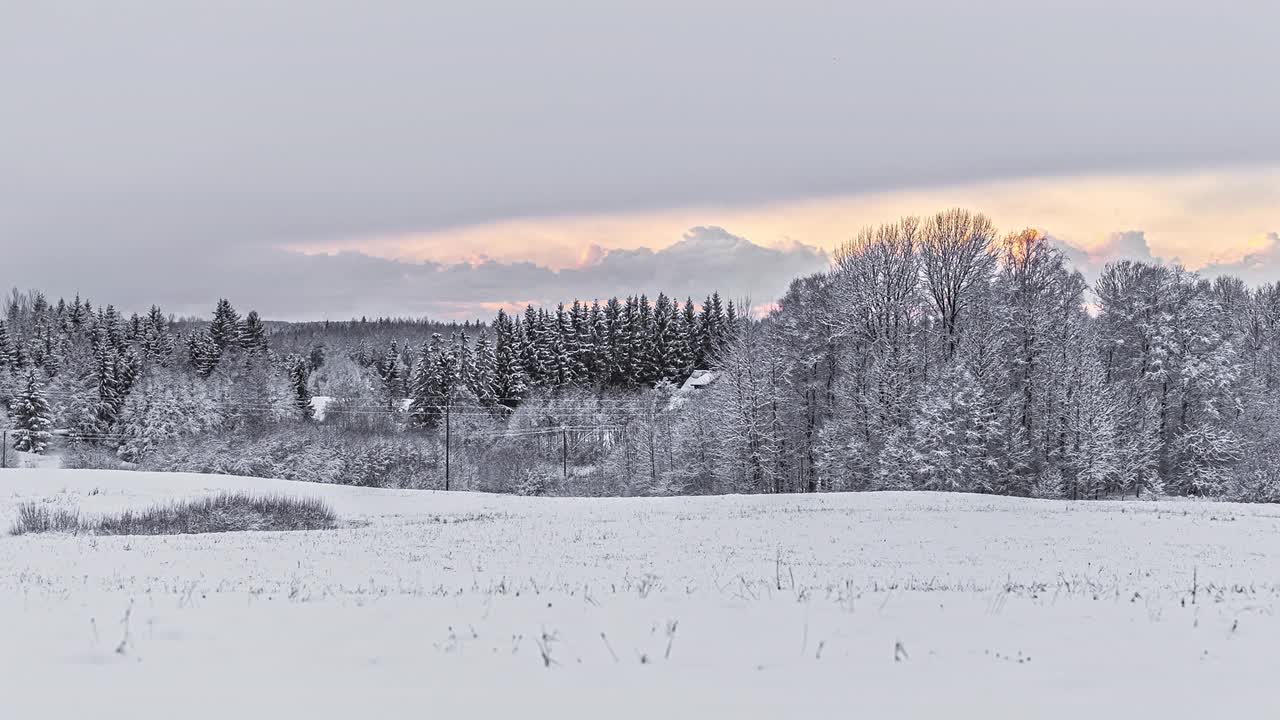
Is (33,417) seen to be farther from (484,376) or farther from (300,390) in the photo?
(484,376)

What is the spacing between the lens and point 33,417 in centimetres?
9706

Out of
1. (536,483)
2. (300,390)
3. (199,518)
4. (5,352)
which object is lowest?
(536,483)

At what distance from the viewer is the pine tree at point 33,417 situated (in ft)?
315

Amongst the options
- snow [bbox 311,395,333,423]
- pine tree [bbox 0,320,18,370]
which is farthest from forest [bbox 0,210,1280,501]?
pine tree [bbox 0,320,18,370]

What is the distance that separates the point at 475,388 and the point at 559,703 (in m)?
102

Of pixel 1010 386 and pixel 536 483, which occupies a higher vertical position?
pixel 1010 386

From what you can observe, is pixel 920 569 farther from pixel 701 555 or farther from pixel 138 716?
pixel 138 716

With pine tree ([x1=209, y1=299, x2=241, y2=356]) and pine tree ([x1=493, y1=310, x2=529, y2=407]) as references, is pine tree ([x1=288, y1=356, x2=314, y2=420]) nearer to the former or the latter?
pine tree ([x1=209, y1=299, x2=241, y2=356])

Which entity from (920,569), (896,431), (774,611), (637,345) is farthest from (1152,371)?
(637,345)

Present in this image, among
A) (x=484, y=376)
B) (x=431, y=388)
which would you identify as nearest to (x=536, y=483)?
(x=484, y=376)

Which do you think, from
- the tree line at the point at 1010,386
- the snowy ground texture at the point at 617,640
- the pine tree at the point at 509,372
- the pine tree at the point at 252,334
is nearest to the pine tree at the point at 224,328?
the pine tree at the point at 252,334

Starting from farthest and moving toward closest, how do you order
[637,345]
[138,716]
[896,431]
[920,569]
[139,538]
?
[637,345]
[896,431]
[139,538]
[920,569]
[138,716]

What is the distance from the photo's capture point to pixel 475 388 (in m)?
108

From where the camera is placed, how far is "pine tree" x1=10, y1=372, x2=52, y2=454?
315 ft
